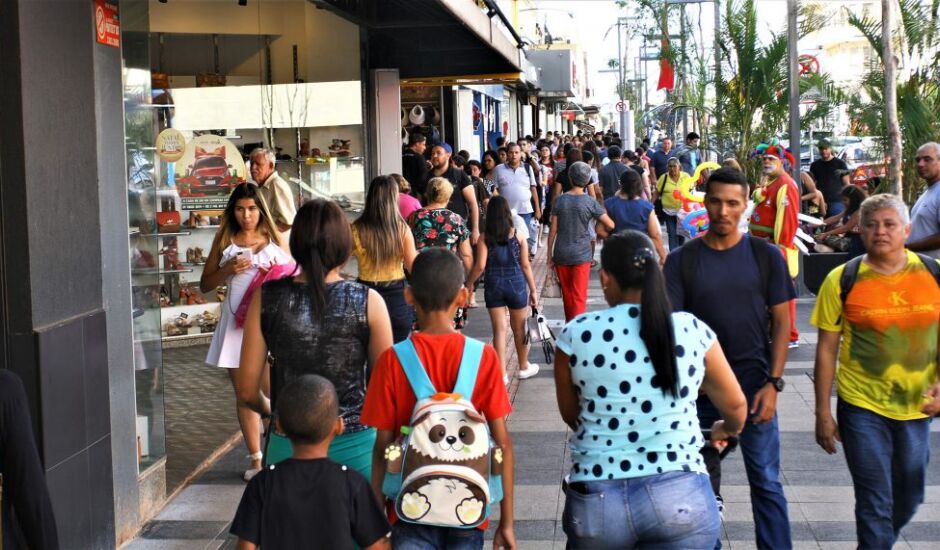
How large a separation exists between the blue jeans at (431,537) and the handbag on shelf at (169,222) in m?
7.99

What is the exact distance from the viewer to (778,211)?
1080cm

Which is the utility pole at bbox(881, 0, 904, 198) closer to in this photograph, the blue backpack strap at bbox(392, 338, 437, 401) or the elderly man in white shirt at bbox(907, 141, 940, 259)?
the elderly man in white shirt at bbox(907, 141, 940, 259)

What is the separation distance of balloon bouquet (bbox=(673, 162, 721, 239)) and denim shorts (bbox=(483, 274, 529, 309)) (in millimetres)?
4875

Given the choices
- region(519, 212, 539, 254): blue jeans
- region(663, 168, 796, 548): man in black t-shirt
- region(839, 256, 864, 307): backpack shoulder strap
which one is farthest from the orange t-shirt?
region(519, 212, 539, 254): blue jeans

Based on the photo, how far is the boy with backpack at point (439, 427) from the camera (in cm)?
369

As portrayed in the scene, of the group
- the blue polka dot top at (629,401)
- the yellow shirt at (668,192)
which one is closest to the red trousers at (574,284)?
the yellow shirt at (668,192)

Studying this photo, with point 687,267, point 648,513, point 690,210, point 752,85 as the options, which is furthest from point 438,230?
point 752,85

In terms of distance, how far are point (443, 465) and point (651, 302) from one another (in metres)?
0.79

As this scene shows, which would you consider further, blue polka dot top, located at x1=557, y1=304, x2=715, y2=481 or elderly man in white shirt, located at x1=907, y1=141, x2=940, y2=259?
elderly man in white shirt, located at x1=907, y1=141, x2=940, y2=259

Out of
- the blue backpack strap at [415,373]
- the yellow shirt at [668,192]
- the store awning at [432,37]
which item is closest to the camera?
the blue backpack strap at [415,373]

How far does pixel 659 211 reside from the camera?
19.7m

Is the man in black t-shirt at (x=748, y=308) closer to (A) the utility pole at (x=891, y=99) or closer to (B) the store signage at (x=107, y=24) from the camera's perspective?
(B) the store signage at (x=107, y=24)

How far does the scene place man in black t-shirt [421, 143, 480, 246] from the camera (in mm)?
12672

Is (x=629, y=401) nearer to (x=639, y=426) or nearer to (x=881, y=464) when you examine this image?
(x=639, y=426)
